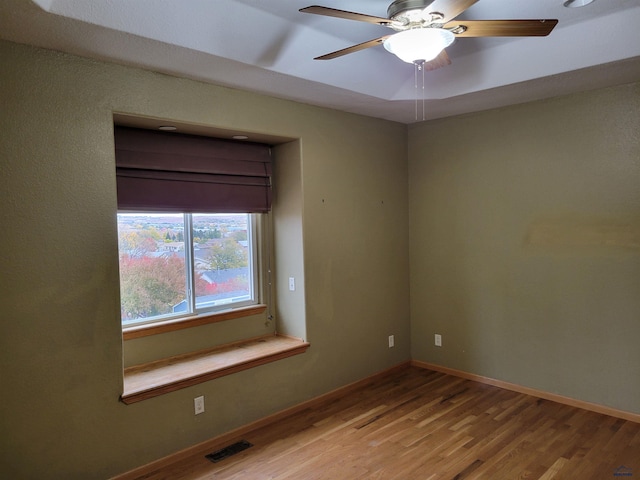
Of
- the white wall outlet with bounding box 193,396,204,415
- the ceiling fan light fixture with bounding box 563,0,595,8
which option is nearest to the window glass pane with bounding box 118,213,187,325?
the white wall outlet with bounding box 193,396,204,415

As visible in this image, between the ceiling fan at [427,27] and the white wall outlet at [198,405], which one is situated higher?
Answer: the ceiling fan at [427,27]

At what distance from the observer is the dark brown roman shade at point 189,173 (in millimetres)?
3102

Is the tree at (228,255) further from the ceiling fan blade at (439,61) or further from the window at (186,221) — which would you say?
the ceiling fan blade at (439,61)

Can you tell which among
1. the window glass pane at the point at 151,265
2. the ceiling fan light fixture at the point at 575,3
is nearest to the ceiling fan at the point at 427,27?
the ceiling fan light fixture at the point at 575,3

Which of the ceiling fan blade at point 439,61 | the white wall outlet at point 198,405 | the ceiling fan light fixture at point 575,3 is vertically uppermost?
the ceiling fan light fixture at point 575,3

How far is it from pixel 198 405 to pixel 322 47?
8.20ft

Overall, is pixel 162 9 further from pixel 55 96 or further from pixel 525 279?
pixel 525 279

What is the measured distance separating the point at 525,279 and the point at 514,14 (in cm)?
210

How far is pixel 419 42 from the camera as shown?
204 cm

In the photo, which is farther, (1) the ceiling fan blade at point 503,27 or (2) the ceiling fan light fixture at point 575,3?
(2) the ceiling fan light fixture at point 575,3

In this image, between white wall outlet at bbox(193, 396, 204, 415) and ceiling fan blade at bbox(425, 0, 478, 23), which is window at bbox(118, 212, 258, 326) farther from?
ceiling fan blade at bbox(425, 0, 478, 23)

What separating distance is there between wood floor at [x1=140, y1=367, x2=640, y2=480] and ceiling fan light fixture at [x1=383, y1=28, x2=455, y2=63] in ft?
7.67

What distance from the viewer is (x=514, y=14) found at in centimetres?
278

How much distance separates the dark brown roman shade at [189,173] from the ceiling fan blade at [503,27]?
2.05 meters
